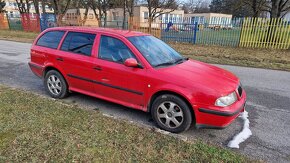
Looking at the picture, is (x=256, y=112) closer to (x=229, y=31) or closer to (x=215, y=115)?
(x=215, y=115)

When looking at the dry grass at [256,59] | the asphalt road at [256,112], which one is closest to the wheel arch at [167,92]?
the asphalt road at [256,112]

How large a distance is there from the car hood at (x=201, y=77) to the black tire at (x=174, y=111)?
0.28 meters

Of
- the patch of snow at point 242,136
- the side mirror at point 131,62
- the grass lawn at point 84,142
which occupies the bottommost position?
the patch of snow at point 242,136

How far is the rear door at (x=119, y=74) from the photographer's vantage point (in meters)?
3.57

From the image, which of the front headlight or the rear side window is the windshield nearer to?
the front headlight

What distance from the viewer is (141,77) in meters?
3.48

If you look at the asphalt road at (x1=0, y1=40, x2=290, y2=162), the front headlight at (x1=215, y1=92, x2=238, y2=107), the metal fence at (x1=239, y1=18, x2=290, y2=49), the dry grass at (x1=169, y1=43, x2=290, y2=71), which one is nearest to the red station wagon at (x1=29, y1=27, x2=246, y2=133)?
the front headlight at (x1=215, y1=92, x2=238, y2=107)

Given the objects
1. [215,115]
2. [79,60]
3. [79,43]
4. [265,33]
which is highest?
[265,33]

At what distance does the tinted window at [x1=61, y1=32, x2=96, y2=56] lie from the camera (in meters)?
4.14

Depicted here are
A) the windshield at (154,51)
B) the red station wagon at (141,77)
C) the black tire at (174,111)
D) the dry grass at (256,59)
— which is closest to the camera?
the red station wagon at (141,77)

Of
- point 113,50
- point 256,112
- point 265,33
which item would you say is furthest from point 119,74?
point 265,33

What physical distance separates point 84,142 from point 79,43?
212cm

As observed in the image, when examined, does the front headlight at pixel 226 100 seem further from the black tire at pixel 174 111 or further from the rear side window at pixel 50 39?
the rear side window at pixel 50 39

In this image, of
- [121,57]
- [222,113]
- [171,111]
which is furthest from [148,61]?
[222,113]
